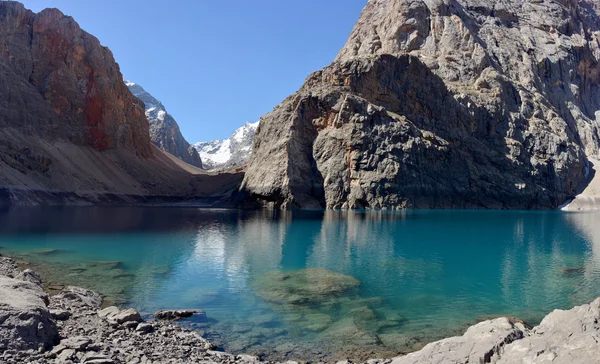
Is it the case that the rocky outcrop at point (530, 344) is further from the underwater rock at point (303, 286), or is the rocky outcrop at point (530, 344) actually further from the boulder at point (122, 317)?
the underwater rock at point (303, 286)

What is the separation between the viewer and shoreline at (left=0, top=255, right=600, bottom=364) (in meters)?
8.70

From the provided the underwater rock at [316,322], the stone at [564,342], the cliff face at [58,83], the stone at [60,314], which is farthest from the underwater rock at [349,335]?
the cliff face at [58,83]

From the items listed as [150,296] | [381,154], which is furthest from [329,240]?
[381,154]

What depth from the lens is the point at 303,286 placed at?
24703 mm

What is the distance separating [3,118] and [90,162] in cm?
2345

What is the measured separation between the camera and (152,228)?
5484 centimetres

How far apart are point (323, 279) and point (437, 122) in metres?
101

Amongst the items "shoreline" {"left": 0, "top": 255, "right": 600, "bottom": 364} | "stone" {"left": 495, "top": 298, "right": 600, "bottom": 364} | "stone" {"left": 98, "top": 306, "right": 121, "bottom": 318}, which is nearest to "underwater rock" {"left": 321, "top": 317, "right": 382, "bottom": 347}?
"shoreline" {"left": 0, "top": 255, "right": 600, "bottom": 364}

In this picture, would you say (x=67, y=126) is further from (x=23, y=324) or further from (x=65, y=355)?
(x=65, y=355)

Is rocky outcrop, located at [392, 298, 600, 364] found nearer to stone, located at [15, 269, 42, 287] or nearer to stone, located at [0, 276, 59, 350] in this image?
stone, located at [0, 276, 59, 350]

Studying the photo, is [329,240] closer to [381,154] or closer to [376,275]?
[376,275]

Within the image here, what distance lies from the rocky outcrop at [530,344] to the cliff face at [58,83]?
117 metres

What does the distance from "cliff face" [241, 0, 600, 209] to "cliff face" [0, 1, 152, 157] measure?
5113 centimetres

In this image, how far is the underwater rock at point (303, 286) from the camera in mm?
22220
